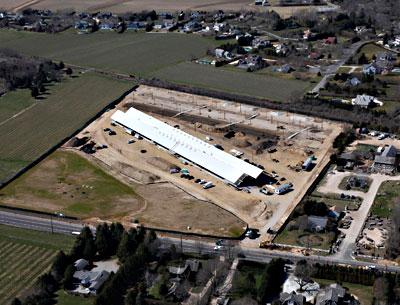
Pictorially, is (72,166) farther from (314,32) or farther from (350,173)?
(314,32)

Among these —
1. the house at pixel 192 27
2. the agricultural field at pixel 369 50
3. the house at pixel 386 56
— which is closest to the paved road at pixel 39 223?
the agricultural field at pixel 369 50

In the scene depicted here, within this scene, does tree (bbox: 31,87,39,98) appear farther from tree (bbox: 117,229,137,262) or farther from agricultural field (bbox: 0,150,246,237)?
tree (bbox: 117,229,137,262)

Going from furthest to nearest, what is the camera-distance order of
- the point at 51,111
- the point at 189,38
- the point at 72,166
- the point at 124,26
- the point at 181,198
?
the point at 124,26
the point at 189,38
the point at 51,111
the point at 72,166
the point at 181,198

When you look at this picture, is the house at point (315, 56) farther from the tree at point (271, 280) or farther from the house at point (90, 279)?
the house at point (90, 279)

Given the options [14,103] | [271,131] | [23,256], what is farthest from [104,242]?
[14,103]

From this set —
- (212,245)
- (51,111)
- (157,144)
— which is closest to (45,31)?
(51,111)

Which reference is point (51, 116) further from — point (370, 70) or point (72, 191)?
point (370, 70)

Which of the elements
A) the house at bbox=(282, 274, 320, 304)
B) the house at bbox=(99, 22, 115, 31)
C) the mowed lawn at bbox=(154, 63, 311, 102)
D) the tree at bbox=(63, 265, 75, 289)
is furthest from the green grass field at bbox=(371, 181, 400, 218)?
the house at bbox=(99, 22, 115, 31)
